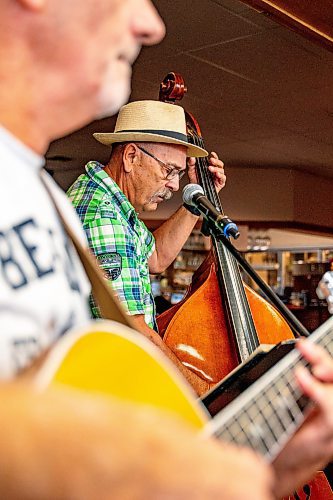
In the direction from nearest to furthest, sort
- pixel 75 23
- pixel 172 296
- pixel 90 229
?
pixel 75 23 → pixel 90 229 → pixel 172 296

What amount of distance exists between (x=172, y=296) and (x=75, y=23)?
11026 mm

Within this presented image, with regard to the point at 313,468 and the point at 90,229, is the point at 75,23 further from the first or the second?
the point at 90,229

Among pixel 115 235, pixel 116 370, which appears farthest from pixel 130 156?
pixel 116 370

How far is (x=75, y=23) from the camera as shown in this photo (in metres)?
0.78

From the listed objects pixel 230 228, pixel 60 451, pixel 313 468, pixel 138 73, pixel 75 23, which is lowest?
pixel 313 468

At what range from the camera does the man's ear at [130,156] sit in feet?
8.04

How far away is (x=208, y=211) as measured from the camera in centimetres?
181

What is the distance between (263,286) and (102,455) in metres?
1.23

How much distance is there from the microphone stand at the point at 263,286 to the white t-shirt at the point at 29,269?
673 millimetres

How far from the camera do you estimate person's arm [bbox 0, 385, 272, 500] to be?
44cm

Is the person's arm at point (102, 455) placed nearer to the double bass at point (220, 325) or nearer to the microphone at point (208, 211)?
the microphone at point (208, 211)

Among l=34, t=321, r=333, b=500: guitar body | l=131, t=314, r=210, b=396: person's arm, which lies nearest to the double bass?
l=131, t=314, r=210, b=396: person's arm

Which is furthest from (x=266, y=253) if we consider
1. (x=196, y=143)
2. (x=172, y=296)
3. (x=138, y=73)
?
(x=196, y=143)

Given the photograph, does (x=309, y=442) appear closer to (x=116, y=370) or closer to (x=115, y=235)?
(x=116, y=370)
